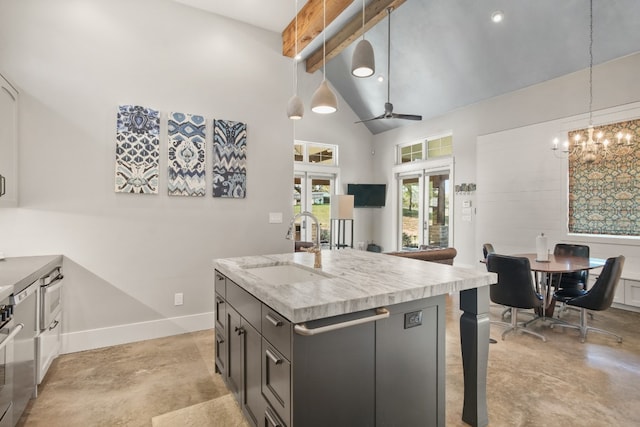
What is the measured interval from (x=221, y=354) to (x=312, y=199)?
604 cm

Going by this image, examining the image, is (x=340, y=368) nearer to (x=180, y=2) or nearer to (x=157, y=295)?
(x=157, y=295)

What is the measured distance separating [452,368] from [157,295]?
9.45 feet

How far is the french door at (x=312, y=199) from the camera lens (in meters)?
8.05

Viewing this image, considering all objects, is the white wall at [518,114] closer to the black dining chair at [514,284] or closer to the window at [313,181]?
the window at [313,181]

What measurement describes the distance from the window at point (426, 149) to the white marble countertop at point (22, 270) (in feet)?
22.1

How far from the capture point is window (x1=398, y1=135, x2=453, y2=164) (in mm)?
7097

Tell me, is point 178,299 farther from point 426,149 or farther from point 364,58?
point 426,149

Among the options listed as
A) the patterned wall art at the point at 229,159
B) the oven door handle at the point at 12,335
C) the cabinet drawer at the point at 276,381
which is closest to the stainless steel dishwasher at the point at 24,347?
the oven door handle at the point at 12,335

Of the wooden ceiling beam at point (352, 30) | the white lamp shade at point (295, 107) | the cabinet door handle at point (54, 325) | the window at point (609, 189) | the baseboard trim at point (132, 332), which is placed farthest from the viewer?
the wooden ceiling beam at point (352, 30)

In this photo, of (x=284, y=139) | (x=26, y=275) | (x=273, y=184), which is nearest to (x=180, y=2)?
(x=284, y=139)

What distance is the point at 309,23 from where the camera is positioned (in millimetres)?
3643

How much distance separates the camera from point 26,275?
202 centimetres

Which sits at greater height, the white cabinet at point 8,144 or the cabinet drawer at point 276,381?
the white cabinet at point 8,144

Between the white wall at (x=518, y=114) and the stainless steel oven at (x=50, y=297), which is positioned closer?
the stainless steel oven at (x=50, y=297)
